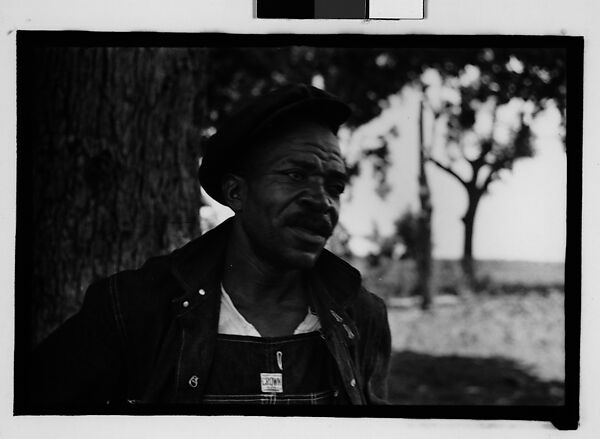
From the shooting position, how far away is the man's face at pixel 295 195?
2.77 meters

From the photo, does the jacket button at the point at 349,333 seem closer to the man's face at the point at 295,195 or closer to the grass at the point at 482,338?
the grass at the point at 482,338

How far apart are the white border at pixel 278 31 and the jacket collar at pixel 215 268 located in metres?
0.45

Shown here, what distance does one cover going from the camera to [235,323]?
2.78 m

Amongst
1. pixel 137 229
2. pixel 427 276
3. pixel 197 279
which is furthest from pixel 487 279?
pixel 137 229

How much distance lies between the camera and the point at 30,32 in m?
2.80

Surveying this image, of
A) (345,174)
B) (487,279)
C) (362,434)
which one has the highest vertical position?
(345,174)

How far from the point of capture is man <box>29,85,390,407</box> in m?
2.76

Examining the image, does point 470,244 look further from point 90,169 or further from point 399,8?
point 90,169

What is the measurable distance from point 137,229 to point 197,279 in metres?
0.28

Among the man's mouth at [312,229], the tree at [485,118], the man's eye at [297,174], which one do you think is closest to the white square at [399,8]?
the tree at [485,118]

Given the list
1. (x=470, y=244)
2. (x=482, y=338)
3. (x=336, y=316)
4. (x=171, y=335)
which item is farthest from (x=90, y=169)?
(x=482, y=338)

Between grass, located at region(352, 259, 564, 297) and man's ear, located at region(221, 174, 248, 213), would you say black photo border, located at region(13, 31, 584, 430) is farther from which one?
man's ear, located at region(221, 174, 248, 213)

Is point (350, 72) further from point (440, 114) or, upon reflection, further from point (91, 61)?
point (91, 61)

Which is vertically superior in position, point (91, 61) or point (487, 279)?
point (91, 61)
